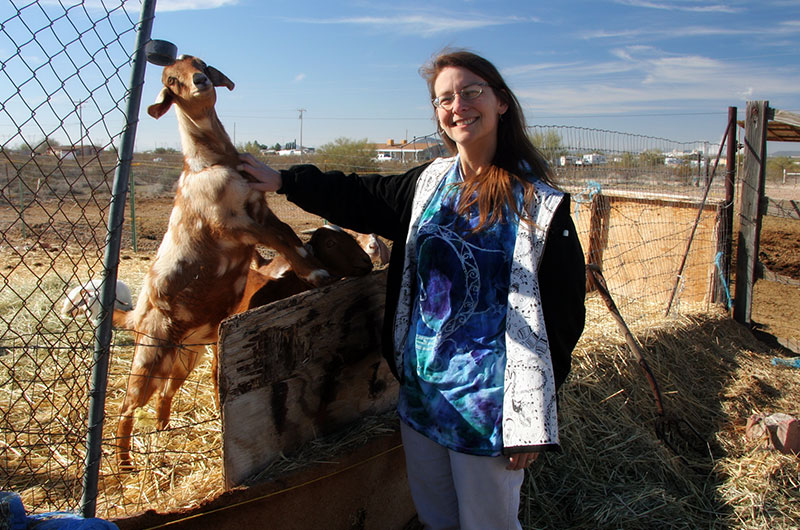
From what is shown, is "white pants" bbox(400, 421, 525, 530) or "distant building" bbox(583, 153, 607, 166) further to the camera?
"distant building" bbox(583, 153, 607, 166)

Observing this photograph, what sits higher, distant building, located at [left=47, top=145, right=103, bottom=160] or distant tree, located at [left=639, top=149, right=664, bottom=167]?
distant tree, located at [left=639, top=149, right=664, bottom=167]

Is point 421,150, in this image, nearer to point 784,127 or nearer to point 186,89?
point 186,89

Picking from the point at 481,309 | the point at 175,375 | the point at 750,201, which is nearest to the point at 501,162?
the point at 481,309

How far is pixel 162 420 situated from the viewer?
11.7 ft

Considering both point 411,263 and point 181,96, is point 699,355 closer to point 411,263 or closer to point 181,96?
point 411,263

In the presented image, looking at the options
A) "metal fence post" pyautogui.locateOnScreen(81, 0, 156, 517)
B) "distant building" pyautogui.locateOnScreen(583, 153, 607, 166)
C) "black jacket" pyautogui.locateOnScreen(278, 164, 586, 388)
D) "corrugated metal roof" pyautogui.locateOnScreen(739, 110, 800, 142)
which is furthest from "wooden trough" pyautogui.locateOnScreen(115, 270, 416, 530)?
"corrugated metal roof" pyautogui.locateOnScreen(739, 110, 800, 142)

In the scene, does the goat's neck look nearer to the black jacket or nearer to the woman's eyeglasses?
the black jacket

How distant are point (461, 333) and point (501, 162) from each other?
0.74 metres

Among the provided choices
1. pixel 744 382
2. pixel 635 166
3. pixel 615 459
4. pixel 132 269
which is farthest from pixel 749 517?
pixel 132 269

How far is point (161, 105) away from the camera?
9.52 ft

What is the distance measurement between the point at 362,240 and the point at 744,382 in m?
4.12

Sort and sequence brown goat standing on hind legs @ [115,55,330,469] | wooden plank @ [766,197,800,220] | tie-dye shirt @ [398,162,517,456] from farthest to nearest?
wooden plank @ [766,197,800,220] → brown goat standing on hind legs @ [115,55,330,469] → tie-dye shirt @ [398,162,517,456]

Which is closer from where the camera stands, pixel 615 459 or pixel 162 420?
pixel 162 420

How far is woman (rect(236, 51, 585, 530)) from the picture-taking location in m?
2.06
